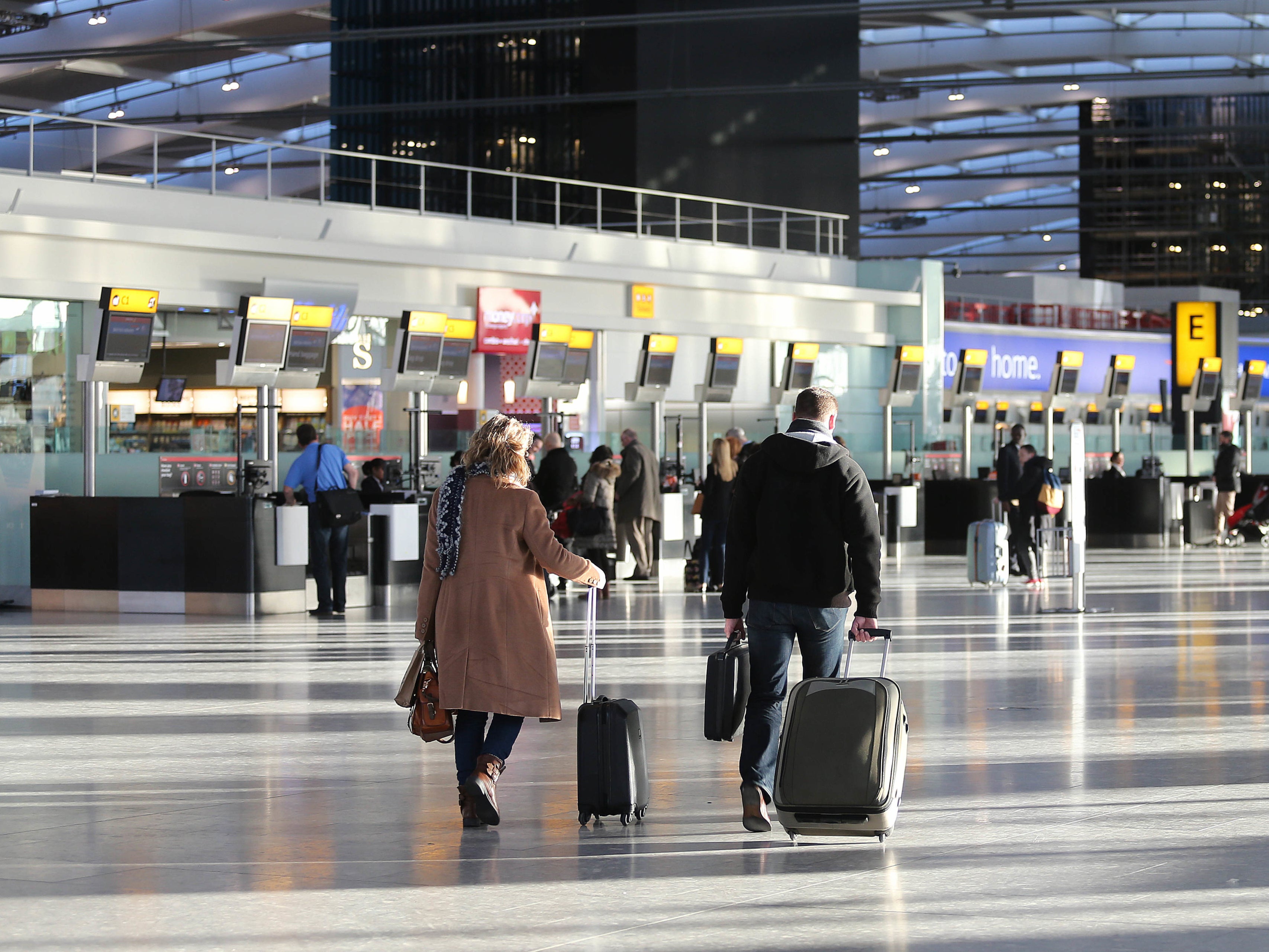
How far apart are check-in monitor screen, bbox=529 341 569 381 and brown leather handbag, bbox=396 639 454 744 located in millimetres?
13389

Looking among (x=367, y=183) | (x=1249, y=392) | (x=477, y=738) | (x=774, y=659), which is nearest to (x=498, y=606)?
(x=477, y=738)

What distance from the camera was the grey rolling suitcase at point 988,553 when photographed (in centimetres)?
1691

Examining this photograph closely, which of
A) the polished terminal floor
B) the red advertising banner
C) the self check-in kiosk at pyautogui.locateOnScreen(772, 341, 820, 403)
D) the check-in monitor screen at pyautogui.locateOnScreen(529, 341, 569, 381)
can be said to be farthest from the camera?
the self check-in kiosk at pyautogui.locateOnScreen(772, 341, 820, 403)

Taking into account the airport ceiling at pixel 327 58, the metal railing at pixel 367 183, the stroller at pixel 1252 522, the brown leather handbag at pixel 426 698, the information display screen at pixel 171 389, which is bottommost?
the stroller at pixel 1252 522

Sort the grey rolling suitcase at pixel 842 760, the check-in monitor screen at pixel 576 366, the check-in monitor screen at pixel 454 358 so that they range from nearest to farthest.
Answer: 1. the grey rolling suitcase at pixel 842 760
2. the check-in monitor screen at pixel 454 358
3. the check-in monitor screen at pixel 576 366

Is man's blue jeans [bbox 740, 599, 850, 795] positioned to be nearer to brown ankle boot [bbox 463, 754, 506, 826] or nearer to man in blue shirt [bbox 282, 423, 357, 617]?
brown ankle boot [bbox 463, 754, 506, 826]

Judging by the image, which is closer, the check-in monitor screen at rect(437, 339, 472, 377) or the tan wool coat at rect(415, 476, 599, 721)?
the tan wool coat at rect(415, 476, 599, 721)

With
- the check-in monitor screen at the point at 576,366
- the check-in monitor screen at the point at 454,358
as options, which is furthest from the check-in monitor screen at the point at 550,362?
the check-in monitor screen at the point at 454,358

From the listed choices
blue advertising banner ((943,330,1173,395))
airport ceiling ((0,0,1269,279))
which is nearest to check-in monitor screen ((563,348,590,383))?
blue advertising banner ((943,330,1173,395))

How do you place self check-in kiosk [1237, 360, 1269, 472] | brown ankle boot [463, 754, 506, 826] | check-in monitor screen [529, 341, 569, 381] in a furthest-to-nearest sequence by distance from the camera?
self check-in kiosk [1237, 360, 1269, 472] < check-in monitor screen [529, 341, 569, 381] < brown ankle boot [463, 754, 506, 826]

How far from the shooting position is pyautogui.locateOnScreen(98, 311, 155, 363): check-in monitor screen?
48.2 ft

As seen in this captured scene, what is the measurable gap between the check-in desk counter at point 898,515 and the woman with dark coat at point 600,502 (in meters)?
7.91

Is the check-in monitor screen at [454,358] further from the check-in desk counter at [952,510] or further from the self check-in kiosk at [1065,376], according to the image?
the self check-in kiosk at [1065,376]

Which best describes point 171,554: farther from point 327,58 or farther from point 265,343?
point 327,58
